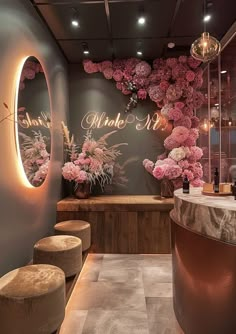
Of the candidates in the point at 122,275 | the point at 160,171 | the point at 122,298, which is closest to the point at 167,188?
the point at 160,171

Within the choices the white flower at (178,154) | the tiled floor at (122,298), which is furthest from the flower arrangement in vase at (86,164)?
the tiled floor at (122,298)

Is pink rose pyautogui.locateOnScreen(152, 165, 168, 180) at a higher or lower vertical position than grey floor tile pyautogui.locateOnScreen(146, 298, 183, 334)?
higher

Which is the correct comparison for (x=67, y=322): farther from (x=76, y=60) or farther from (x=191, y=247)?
(x=76, y=60)

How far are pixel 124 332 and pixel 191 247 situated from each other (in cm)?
99

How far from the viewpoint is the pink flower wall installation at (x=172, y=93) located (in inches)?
175

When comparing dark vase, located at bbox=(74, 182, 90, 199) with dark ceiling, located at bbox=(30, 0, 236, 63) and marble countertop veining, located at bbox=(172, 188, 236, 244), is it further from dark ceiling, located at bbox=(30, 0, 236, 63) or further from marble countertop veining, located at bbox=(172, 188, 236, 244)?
marble countertop veining, located at bbox=(172, 188, 236, 244)

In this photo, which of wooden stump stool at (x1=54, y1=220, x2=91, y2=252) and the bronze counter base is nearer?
the bronze counter base

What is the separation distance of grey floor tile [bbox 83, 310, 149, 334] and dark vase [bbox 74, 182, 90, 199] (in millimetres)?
2131

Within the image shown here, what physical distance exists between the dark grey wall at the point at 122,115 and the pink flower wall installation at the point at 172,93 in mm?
163

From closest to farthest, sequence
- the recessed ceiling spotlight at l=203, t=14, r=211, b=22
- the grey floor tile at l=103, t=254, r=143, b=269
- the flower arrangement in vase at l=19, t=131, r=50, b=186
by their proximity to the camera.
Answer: the flower arrangement in vase at l=19, t=131, r=50, b=186 → the recessed ceiling spotlight at l=203, t=14, r=211, b=22 → the grey floor tile at l=103, t=254, r=143, b=269

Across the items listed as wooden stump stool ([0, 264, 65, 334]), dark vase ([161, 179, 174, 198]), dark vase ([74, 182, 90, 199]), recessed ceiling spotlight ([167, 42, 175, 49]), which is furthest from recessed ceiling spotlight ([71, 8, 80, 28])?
wooden stump stool ([0, 264, 65, 334])

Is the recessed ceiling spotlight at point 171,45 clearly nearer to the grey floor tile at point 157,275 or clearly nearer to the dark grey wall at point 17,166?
the dark grey wall at point 17,166

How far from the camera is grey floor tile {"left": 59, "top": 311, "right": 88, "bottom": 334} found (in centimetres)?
230

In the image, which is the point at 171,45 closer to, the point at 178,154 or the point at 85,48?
the point at 85,48
